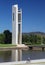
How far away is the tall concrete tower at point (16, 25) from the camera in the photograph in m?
17.2

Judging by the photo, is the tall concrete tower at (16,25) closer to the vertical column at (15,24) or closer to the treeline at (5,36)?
the vertical column at (15,24)

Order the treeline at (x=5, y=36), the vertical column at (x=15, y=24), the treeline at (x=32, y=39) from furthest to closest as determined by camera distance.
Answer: the treeline at (x=32, y=39) < the treeline at (x=5, y=36) < the vertical column at (x=15, y=24)

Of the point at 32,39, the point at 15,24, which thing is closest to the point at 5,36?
Answer: the point at 15,24

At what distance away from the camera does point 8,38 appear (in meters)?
19.5

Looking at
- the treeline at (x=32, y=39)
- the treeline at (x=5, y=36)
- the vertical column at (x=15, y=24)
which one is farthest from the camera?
the treeline at (x=32, y=39)

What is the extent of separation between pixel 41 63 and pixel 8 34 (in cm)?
1682

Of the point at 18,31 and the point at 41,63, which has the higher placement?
the point at 18,31

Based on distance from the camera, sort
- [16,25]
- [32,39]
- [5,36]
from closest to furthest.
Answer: [16,25] → [5,36] → [32,39]

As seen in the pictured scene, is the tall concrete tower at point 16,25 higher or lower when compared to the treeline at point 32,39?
higher

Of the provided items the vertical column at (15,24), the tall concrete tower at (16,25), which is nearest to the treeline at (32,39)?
the tall concrete tower at (16,25)

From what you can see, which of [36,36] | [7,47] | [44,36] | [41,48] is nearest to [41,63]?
[7,47]

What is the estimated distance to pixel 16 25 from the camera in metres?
17.2

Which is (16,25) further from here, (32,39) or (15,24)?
(32,39)

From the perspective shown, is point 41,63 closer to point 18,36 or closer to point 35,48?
point 18,36
